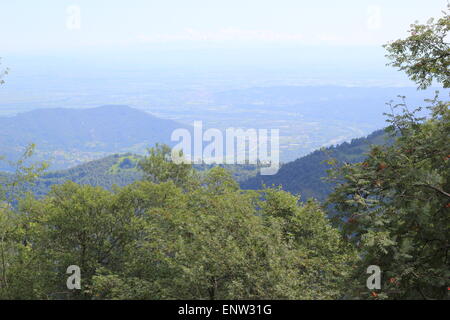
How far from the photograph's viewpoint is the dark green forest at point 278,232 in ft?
38.3

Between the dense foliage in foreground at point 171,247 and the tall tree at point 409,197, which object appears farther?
the dense foliage in foreground at point 171,247

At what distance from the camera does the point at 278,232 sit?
15.6m

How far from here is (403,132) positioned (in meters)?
13.7

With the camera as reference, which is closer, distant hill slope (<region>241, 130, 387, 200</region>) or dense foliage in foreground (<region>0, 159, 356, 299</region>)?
dense foliage in foreground (<region>0, 159, 356, 299</region>)

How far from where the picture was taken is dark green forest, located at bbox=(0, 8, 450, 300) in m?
11.7

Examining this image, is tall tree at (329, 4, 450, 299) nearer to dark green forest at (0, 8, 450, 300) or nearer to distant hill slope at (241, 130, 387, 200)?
dark green forest at (0, 8, 450, 300)

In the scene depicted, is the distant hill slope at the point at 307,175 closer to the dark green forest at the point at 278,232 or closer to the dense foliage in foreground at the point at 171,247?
the dense foliage in foreground at the point at 171,247

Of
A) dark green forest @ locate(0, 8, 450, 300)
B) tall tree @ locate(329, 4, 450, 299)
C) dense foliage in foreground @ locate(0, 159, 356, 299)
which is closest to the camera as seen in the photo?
tall tree @ locate(329, 4, 450, 299)

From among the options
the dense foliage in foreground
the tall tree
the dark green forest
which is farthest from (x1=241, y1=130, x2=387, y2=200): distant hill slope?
the tall tree

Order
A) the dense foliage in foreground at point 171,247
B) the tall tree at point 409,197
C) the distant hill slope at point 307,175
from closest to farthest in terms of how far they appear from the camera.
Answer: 1. the tall tree at point 409,197
2. the dense foliage in foreground at point 171,247
3. the distant hill slope at point 307,175

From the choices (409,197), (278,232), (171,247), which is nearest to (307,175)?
(171,247)

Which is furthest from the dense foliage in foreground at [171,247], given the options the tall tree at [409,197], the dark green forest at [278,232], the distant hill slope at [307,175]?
the distant hill slope at [307,175]

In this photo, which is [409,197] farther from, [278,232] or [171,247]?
[171,247]
